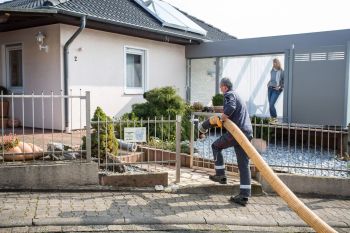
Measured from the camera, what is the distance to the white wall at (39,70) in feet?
34.1

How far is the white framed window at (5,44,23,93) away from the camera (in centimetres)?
1158

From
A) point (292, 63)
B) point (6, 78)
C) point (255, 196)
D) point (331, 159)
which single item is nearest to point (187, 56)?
point (292, 63)

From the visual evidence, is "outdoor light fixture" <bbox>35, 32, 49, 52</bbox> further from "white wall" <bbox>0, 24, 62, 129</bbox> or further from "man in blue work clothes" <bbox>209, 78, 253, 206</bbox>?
"man in blue work clothes" <bbox>209, 78, 253, 206</bbox>

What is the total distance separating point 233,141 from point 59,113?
6337mm

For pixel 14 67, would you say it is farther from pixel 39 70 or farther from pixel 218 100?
pixel 218 100

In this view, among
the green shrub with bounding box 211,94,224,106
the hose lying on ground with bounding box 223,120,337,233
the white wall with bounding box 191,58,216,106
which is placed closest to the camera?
the hose lying on ground with bounding box 223,120,337,233

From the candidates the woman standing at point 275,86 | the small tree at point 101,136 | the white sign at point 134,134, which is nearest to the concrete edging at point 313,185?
the white sign at point 134,134

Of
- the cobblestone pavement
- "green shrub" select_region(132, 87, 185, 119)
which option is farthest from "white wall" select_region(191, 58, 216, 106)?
the cobblestone pavement

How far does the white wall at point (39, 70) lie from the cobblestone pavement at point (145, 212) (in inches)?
212

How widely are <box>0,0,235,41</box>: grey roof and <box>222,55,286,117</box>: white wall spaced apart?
1.70 metres

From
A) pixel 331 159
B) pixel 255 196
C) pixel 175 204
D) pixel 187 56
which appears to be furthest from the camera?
pixel 187 56

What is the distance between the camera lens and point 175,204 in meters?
5.38

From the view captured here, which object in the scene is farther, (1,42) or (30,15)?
(1,42)

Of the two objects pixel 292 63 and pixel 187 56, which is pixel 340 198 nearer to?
pixel 292 63
